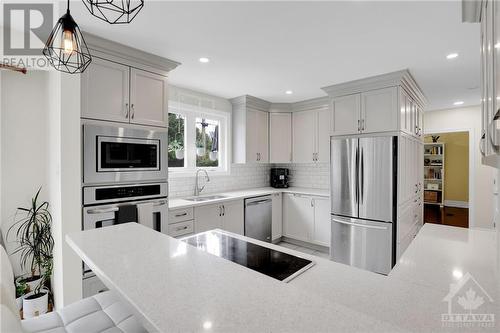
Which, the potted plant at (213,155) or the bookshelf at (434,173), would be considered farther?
the bookshelf at (434,173)

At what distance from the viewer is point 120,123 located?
2.33m

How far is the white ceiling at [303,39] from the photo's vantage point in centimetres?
173

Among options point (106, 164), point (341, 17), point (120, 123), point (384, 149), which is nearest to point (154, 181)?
point (106, 164)

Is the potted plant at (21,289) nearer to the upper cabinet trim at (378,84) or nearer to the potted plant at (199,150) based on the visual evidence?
the potted plant at (199,150)

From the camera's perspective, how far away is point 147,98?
8.27 ft

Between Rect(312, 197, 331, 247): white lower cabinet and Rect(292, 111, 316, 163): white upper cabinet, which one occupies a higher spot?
Rect(292, 111, 316, 163): white upper cabinet

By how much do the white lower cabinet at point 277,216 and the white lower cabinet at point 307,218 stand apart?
62mm

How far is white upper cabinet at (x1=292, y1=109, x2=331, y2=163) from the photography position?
13.5 feet

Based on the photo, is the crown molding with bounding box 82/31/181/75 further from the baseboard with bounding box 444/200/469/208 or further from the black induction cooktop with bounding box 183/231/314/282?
the baseboard with bounding box 444/200/469/208

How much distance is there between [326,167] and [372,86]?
170 centimetres

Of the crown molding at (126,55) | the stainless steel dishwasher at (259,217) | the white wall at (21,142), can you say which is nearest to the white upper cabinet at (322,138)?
the stainless steel dishwasher at (259,217)

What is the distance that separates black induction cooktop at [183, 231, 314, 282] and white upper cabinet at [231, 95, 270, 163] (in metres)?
2.53

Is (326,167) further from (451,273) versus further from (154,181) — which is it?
(451,273)

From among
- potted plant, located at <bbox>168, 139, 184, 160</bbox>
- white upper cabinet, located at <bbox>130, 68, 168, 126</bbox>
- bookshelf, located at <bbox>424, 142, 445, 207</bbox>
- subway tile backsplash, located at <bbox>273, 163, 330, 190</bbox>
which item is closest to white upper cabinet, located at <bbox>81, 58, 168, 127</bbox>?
white upper cabinet, located at <bbox>130, 68, 168, 126</bbox>
